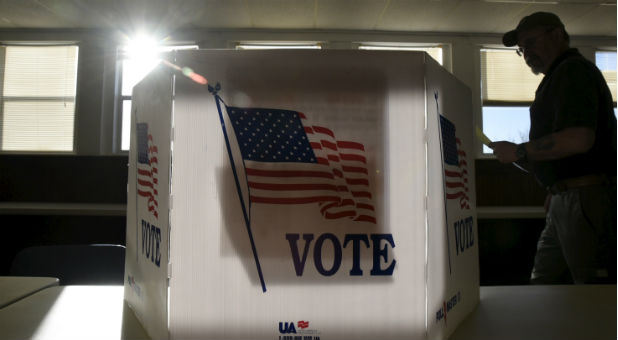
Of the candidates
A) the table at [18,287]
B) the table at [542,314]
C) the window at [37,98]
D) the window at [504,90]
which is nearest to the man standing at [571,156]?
the table at [542,314]

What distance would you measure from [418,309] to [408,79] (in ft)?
0.59

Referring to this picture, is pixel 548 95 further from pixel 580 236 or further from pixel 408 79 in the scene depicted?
pixel 408 79

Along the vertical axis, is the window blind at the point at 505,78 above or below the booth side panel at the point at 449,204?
above

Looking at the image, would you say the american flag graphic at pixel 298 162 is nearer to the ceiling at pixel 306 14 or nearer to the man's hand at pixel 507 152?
the man's hand at pixel 507 152

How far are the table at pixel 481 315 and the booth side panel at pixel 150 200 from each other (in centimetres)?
6

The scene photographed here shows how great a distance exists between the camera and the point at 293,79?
302mm

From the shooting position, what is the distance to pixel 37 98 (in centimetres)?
418

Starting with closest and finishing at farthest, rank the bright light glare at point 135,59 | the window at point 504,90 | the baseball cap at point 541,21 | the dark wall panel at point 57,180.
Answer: the baseball cap at point 541,21 → the dark wall panel at point 57,180 → the bright light glare at point 135,59 → the window at point 504,90

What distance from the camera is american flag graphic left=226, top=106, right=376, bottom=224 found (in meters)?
0.30

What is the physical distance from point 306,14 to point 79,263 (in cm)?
312

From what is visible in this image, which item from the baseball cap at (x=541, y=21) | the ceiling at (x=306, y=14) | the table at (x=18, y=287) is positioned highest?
the ceiling at (x=306, y=14)

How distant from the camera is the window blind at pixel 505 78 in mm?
4316

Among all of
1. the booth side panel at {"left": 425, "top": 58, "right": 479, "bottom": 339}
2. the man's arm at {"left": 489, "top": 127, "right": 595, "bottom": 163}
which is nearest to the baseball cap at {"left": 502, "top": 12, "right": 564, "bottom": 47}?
the man's arm at {"left": 489, "top": 127, "right": 595, "bottom": 163}

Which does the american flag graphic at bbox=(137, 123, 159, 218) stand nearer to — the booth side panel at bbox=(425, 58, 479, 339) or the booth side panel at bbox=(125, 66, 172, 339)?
the booth side panel at bbox=(125, 66, 172, 339)
